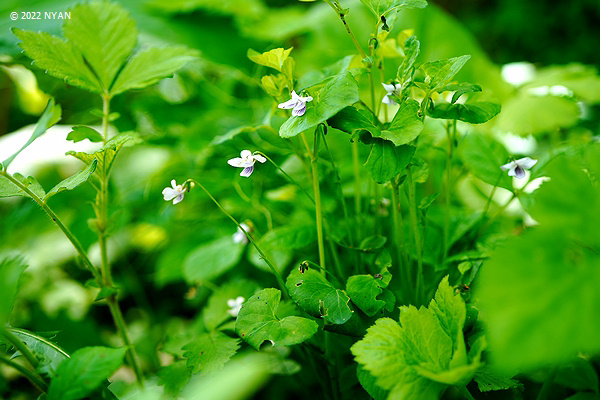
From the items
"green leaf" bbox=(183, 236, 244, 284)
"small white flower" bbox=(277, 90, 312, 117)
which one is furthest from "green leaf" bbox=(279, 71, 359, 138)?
"green leaf" bbox=(183, 236, 244, 284)

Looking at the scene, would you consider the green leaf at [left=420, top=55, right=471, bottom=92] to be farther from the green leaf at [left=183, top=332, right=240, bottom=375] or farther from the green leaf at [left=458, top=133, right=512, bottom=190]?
the green leaf at [left=183, top=332, right=240, bottom=375]

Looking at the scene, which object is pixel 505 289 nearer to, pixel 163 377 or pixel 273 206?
pixel 163 377

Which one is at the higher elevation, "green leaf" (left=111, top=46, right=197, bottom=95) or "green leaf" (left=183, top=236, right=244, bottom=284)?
"green leaf" (left=111, top=46, right=197, bottom=95)

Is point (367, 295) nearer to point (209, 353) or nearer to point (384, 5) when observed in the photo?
point (209, 353)

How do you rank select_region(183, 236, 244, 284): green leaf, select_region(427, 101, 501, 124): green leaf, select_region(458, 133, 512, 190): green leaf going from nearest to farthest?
1. select_region(427, 101, 501, 124): green leaf
2. select_region(458, 133, 512, 190): green leaf
3. select_region(183, 236, 244, 284): green leaf

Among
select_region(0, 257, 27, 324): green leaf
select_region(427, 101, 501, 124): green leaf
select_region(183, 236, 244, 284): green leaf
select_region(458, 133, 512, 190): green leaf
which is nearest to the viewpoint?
select_region(0, 257, 27, 324): green leaf

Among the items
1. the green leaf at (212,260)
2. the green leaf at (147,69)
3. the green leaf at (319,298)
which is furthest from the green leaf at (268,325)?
the green leaf at (147,69)

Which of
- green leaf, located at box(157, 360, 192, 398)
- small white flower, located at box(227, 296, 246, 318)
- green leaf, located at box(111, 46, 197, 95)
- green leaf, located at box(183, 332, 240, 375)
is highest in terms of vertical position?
green leaf, located at box(111, 46, 197, 95)
